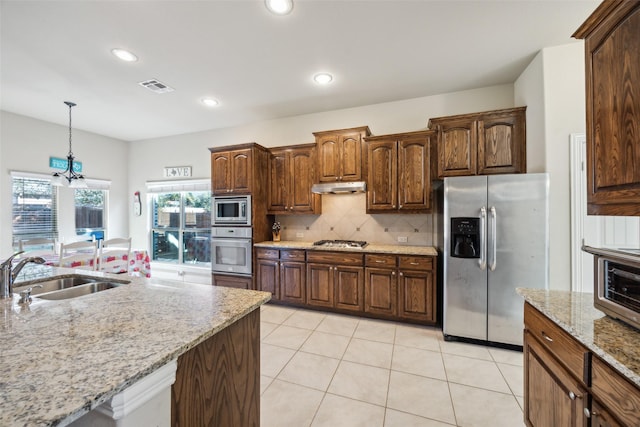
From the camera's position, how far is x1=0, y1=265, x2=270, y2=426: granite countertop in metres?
0.56

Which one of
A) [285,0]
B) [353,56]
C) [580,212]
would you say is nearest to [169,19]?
[285,0]

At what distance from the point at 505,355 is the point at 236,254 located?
3.39 metres

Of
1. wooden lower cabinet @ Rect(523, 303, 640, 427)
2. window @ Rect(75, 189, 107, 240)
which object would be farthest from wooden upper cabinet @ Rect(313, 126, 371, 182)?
window @ Rect(75, 189, 107, 240)

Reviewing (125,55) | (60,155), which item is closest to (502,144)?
(125,55)

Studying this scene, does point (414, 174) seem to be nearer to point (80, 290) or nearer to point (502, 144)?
point (502, 144)

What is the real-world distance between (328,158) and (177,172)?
3312 millimetres

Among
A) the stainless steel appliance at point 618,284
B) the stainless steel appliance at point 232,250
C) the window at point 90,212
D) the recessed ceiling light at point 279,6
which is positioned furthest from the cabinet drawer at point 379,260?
the window at point 90,212

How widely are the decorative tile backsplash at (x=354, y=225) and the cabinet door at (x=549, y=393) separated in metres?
2.08

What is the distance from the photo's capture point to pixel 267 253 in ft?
11.9

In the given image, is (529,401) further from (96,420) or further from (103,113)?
(103,113)

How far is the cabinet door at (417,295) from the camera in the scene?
287 cm

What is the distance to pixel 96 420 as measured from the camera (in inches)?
27.1

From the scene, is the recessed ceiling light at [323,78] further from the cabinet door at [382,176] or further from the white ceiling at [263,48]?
the cabinet door at [382,176]

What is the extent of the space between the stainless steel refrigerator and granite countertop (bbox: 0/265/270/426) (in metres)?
2.13
